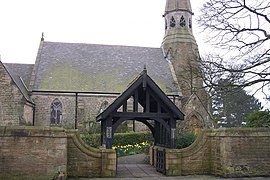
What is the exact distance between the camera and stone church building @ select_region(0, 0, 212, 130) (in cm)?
2564

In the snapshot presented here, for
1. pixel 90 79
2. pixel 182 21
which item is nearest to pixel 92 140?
pixel 90 79

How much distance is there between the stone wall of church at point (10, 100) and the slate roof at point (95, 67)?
3.61m

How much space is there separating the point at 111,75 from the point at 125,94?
60.3ft

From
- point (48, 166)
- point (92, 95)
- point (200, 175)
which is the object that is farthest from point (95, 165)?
point (92, 95)

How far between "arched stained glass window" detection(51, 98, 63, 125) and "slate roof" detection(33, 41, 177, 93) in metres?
1.24

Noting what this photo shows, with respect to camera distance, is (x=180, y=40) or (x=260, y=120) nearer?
(x=260, y=120)

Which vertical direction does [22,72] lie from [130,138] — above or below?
above

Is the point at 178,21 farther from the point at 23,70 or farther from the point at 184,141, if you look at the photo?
the point at 184,141

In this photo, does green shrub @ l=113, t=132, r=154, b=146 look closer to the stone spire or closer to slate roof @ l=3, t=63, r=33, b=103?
slate roof @ l=3, t=63, r=33, b=103

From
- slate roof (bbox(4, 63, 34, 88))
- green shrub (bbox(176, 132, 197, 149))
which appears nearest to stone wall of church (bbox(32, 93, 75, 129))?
slate roof (bbox(4, 63, 34, 88))

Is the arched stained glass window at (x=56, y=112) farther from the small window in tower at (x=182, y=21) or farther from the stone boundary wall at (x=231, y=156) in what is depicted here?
the stone boundary wall at (x=231, y=156)

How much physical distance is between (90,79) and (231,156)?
19.8m

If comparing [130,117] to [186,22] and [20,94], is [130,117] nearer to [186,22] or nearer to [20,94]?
[20,94]

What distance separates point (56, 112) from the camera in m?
27.9
